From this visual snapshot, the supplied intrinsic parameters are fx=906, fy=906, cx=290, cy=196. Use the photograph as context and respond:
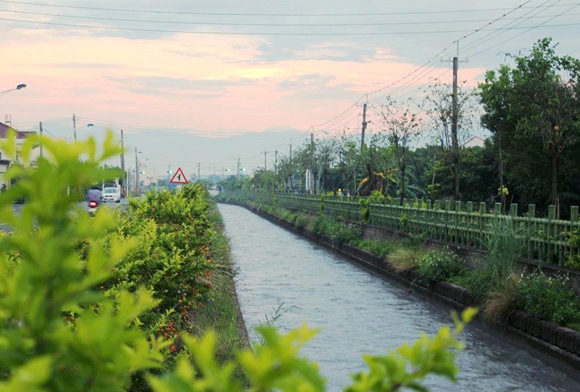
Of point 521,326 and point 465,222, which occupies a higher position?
point 465,222

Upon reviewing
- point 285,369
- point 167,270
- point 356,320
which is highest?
point 285,369

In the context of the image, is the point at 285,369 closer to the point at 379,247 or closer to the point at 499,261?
the point at 499,261

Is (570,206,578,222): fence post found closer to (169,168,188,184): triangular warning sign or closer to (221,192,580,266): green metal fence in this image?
(221,192,580,266): green metal fence

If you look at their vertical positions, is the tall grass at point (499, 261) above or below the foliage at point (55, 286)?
below

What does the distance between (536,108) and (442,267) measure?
32.8ft

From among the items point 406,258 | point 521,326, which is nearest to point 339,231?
point 406,258

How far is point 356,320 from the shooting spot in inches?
683

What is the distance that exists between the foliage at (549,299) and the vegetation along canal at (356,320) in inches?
26.4

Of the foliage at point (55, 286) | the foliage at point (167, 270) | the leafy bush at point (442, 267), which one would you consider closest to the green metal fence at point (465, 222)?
the leafy bush at point (442, 267)

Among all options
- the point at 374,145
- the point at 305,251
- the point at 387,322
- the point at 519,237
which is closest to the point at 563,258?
the point at 519,237

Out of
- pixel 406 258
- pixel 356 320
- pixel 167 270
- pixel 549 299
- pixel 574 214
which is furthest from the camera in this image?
pixel 406 258

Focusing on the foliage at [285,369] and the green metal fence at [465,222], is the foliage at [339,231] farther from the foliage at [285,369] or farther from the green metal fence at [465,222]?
the foliage at [285,369]

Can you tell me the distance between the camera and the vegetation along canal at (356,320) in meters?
12.2

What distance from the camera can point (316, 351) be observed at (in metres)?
14.0
